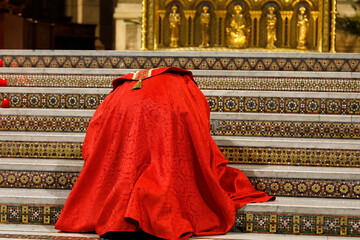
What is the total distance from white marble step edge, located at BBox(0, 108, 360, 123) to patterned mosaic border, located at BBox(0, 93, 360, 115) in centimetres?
28

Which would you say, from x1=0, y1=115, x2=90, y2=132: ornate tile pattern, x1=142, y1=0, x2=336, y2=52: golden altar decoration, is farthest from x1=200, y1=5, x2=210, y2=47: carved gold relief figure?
x1=0, y1=115, x2=90, y2=132: ornate tile pattern

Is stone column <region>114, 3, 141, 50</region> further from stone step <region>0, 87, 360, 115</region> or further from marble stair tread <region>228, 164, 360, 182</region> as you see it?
marble stair tread <region>228, 164, 360, 182</region>

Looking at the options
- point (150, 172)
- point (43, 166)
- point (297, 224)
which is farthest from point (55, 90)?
point (297, 224)

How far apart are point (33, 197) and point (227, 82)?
7.18 ft

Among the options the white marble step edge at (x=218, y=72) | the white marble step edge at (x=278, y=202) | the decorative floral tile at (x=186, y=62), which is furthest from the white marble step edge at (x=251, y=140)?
the decorative floral tile at (x=186, y=62)

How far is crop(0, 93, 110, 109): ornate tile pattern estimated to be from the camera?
4801mm

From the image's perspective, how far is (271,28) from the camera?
7.07 meters

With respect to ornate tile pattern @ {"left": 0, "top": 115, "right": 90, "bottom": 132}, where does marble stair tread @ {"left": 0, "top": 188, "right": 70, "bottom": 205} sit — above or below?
below

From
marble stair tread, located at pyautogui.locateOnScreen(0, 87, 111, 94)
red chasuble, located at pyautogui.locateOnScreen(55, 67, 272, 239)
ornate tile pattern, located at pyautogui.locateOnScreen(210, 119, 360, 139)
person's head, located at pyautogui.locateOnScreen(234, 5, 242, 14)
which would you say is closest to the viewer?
red chasuble, located at pyautogui.locateOnScreen(55, 67, 272, 239)

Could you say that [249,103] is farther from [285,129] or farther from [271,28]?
[271,28]

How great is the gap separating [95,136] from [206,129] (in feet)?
2.34

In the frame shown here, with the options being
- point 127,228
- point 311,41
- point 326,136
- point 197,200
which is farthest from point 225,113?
point 311,41

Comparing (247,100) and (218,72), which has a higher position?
(218,72)

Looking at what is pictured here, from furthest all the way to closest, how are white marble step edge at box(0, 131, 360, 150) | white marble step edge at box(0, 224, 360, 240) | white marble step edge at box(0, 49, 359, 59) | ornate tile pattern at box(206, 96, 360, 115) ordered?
white marble step edge at box(0, 49, 359, 59)
ornate tile pattern at box(206, 96, 360, 115)
white marble step edge at box(0, 131, 360, 150)
white marble step edge at box(0, 224, 360, 240)
